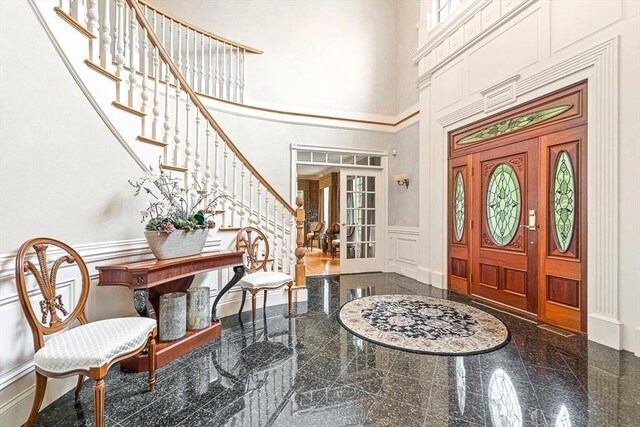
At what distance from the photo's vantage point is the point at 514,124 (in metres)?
3.49

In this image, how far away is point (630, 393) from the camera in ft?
6.04

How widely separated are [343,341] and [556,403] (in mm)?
1479

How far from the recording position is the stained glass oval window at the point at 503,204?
11.4ft

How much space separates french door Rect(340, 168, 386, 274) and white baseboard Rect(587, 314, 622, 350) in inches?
138

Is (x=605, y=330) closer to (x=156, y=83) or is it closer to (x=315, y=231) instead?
(x=156, y=83)

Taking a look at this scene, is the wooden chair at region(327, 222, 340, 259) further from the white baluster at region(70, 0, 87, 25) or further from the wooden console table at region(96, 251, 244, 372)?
the white baluster at region(70, 0, 87, 25)

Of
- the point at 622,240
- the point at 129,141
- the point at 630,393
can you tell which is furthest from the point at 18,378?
the point at 622,240

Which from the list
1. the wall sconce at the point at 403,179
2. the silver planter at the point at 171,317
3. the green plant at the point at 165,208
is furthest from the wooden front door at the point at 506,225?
the silver planter at the point at 171,317

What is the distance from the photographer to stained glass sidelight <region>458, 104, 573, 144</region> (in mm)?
3056

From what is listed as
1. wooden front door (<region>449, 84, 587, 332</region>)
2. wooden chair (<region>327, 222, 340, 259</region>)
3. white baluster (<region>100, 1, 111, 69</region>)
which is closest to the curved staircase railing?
white baluster (<region>100, 1, 111, 69</region>)

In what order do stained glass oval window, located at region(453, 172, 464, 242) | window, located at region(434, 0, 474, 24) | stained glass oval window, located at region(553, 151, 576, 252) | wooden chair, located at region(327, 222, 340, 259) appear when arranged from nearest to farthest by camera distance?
stained glass oval window, located at region(553, 151, 576, 252)
stained glass oval window, located at region(453, 172, 464, 242)
window, located at region(434, 0, 474, 24)
wooden chair, located at region(327, 222, 340, 259)

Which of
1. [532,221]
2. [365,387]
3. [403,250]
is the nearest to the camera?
[365,387]

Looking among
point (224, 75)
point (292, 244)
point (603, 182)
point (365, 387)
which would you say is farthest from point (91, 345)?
point (224, 75)

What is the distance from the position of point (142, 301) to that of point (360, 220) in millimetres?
4428
